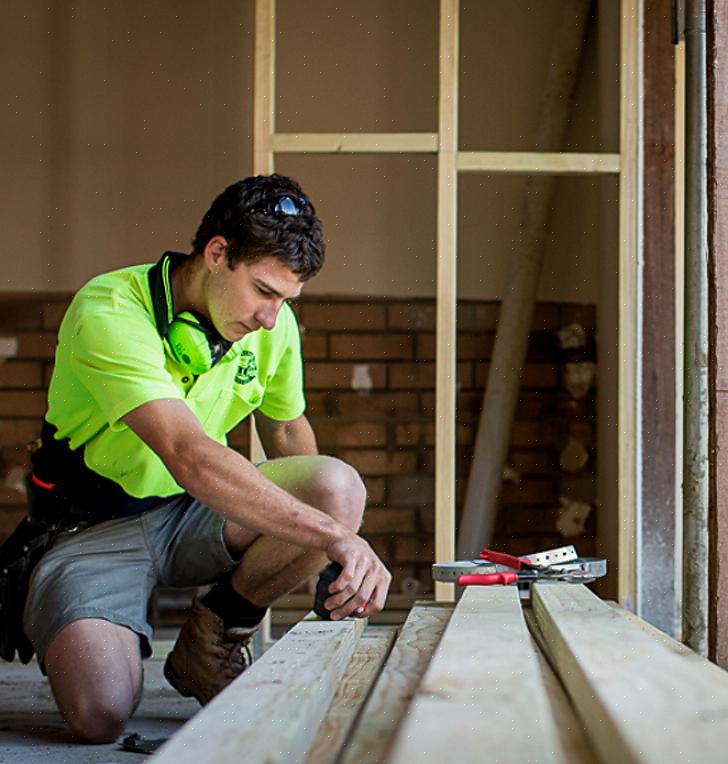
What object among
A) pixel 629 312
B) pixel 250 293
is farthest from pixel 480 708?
pixel 629 312

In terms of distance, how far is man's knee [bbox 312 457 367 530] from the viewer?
261cm

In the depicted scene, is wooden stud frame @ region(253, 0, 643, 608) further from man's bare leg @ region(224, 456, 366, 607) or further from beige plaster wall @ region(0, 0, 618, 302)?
beige plaster wall @ region(0, 0, 618, 302)

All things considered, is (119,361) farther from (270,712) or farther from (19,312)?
(19,312)

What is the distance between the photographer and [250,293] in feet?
8.20

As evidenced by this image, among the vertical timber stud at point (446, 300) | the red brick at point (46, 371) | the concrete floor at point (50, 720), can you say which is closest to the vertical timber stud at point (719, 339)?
the concrete floor at point (50, 720)

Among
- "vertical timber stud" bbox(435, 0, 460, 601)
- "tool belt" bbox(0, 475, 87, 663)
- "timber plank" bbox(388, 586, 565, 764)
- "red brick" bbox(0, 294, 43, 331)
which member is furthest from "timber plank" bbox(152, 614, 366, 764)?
"red brick" bbox(0, 294, 43, 331)

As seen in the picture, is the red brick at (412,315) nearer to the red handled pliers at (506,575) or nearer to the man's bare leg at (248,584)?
the man's bare leg at (248,584)

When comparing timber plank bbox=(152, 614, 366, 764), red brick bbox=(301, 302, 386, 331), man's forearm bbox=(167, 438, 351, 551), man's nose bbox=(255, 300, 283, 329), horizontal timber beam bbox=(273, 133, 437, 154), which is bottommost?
timber plank bbox=(152, 614, 366, 764)

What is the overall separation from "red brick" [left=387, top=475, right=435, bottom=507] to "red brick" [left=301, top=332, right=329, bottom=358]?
634mm

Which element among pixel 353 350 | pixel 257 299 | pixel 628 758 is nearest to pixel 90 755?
pixel 257 299

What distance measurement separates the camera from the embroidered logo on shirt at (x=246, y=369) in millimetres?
2756

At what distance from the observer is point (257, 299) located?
2.50 metres

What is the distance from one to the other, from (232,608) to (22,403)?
280 centimetres

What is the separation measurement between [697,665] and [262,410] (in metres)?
1.81
